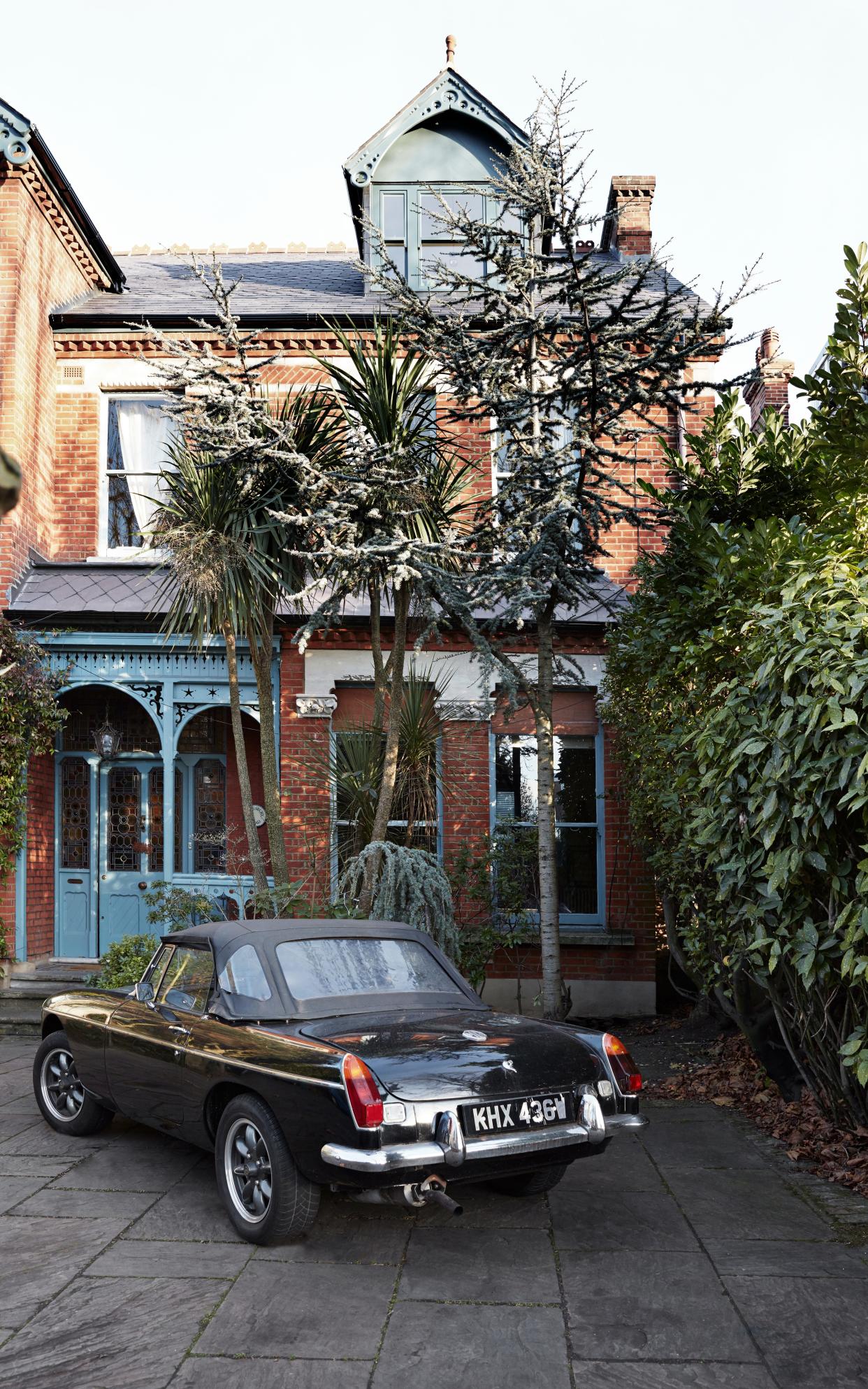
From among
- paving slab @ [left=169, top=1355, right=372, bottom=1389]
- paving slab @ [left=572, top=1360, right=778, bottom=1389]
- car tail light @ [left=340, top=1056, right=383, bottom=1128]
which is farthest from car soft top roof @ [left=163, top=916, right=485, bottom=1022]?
paving slab @ [left=572, top=1360, right=778, bottom=1389]

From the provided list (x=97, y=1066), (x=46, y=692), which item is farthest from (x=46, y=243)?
(x=97, y=1066)

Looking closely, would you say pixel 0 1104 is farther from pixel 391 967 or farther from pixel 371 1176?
pixel 371 1176

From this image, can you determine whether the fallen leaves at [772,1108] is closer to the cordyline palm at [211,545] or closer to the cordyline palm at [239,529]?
the cordyline palm at [239,529]

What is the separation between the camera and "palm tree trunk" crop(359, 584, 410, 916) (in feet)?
28.3

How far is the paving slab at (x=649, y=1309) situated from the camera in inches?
142

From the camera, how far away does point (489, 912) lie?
10.5 metres

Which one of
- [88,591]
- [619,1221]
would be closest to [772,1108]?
[619,1221]

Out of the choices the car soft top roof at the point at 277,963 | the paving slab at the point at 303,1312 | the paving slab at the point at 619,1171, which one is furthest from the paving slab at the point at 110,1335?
the paving slab at the point at 619,1171

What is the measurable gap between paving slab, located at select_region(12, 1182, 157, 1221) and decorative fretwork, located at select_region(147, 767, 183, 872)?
7092 mm

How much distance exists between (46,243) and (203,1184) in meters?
10.8

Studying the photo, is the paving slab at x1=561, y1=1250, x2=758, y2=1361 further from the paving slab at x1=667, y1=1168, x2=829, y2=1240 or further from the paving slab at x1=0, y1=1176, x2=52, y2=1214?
the paving slab at x1=0, y1=1176, x2=52, y2=1214

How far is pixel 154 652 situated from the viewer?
37.7ft

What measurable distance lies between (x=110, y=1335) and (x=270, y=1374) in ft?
2.16

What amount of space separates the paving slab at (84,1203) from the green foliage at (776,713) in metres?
3.23
